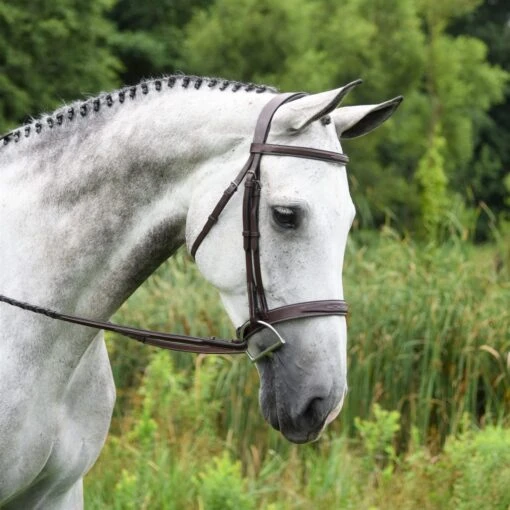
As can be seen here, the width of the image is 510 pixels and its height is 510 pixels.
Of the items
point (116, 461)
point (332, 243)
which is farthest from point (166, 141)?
point (116, 461)

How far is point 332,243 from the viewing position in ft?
8.61

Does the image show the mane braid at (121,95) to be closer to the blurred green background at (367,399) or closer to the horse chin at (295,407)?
the blurred green background at (367,399)

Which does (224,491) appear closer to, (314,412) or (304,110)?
(314,412)

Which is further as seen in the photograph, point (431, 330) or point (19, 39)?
point (19, 39)

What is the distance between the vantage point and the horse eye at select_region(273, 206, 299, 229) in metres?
2.64

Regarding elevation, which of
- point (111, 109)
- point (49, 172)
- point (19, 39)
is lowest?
point (49, 172)

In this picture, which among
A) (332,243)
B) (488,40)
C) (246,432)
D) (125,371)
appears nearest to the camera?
(332,243)

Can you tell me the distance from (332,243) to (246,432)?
3.67 meters

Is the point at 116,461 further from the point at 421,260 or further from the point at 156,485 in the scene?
the point at 421,260

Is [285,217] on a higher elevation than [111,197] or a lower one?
lower

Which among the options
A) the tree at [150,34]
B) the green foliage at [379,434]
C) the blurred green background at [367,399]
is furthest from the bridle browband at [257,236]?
the tree at [150,34]

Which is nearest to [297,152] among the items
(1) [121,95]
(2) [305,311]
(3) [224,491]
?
(2) [305,311]

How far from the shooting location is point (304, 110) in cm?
269

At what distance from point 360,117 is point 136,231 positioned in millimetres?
733
